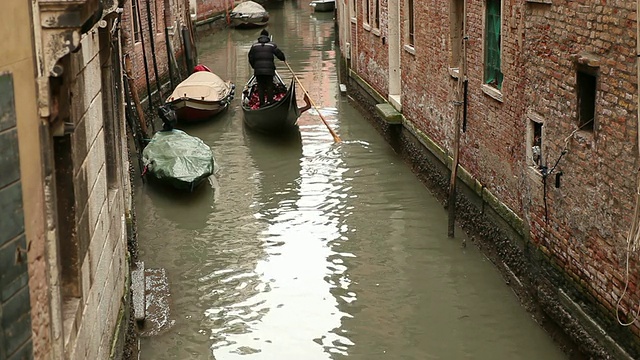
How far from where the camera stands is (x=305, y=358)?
6594 mm

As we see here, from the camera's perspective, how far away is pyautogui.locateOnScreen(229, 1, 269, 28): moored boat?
3083 cm

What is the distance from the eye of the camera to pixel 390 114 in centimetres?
1224

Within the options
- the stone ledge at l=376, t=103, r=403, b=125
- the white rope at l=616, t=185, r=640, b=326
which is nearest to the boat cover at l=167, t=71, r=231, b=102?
the stone ledge at l=376, t=103, r=403, b=125

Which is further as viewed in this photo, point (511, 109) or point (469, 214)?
point (469, 214)

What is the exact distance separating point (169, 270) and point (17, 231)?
17.0ft

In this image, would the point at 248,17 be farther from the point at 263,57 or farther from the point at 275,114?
the point at 275,114

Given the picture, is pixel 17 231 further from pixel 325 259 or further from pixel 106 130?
pixel 325 259

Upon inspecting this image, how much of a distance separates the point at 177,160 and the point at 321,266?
3001 millimetres

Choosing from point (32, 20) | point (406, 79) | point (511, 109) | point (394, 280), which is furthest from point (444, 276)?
point (32, 20)

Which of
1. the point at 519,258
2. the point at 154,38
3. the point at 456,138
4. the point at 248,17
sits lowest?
the point at 519,258

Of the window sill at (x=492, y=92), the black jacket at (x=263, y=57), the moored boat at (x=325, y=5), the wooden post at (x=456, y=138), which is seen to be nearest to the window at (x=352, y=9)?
the black jacket at (x=263, y=57)

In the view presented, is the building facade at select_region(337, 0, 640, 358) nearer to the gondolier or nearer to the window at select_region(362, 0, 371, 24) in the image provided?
the gondolier

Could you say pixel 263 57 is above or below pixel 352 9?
below

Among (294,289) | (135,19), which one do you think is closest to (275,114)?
(135,19)
